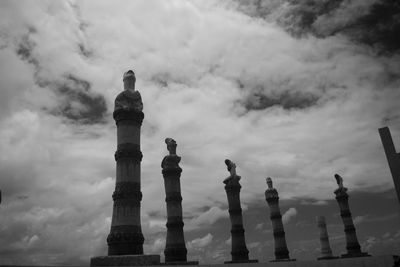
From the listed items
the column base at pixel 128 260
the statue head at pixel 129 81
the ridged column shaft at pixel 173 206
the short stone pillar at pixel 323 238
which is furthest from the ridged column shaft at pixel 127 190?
the short stone pillar at pixel 323 238

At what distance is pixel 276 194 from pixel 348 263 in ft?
43.2

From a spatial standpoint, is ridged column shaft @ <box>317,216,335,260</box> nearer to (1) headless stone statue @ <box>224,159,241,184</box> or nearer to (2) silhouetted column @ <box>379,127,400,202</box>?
(1) headless stone statue @ <box>224,159,241,184</box>

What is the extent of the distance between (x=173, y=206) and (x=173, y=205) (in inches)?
2.0

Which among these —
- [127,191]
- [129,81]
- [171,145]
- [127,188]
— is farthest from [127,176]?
[171,145]

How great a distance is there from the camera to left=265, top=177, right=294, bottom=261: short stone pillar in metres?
26.7

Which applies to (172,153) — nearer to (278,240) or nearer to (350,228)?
(278,240)

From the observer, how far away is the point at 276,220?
90.6ft

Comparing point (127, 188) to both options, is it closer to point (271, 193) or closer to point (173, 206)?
point (173, 206)

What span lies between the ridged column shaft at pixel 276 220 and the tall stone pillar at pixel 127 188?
17.7 metres

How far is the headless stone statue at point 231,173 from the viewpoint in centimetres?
2141

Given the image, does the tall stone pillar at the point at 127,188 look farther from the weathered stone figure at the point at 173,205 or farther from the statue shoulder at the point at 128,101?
the weathered stone figure at the point at 173,205

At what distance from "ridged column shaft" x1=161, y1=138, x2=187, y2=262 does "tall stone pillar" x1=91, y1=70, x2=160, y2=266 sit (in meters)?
5.68

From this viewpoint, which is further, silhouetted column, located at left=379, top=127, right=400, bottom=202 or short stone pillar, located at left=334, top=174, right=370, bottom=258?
short stone pillar, located at left=334, top=174, right=370, bottom=258

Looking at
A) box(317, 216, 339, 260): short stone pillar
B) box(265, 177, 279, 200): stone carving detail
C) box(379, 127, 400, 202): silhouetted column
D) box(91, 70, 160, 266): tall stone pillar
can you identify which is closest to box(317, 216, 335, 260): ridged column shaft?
box(317, 216, 339, 260): short stone pillar
